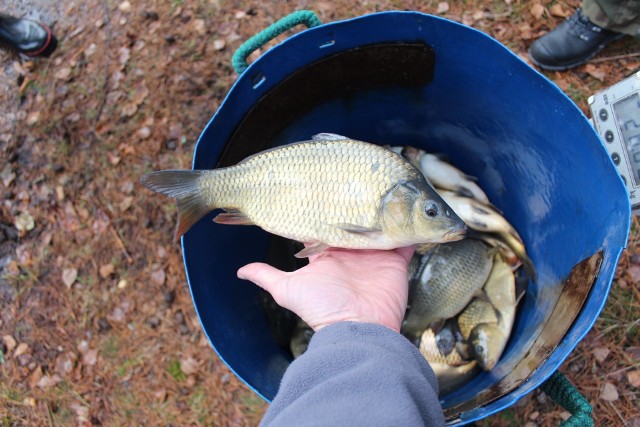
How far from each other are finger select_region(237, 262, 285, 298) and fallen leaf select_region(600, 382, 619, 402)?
153 centimetres

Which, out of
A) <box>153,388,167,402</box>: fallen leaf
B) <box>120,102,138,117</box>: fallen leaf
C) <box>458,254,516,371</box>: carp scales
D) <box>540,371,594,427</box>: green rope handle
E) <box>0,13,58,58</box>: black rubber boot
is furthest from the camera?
<box>0,13,58,58</box>: black rubber boot

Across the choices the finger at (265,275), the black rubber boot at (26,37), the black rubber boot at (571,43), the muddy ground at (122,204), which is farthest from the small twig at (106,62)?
the black rubber boot at (571,43)

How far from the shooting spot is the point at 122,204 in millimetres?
2584

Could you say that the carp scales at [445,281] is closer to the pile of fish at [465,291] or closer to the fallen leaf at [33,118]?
the pile of fish at [465,291]

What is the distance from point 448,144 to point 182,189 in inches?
49.7

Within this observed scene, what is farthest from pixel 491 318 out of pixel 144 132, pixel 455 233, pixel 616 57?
pixel 144 132

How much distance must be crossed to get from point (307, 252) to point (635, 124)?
3.64 feet

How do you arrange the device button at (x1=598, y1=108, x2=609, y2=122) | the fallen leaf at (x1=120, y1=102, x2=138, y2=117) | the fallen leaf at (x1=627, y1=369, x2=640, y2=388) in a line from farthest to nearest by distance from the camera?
the fallen leaf at (x1=120, y1=102, x2=138, y2=117), the fallen leaf at (x1=627, y1=369, x2=640, y2=388), the device button at (x1=598, y1=108, x2=609, y2=122)

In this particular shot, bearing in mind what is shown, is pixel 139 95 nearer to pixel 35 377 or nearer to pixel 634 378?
pixel 35 377

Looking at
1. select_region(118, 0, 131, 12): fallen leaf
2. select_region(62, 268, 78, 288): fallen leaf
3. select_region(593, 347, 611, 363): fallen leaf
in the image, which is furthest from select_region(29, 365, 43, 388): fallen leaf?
select_region(593, 347, 611, 363): fallen leaf

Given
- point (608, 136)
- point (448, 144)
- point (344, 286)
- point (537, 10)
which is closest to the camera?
point (344, 286)

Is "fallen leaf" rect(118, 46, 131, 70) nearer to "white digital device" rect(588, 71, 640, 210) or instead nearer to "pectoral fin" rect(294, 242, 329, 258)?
"pectoral fin" rect(294, 242, 329, 258)

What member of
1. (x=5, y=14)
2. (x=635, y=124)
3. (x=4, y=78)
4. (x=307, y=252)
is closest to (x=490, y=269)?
(x=635, y=124)

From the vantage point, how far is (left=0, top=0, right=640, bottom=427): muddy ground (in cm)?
240
